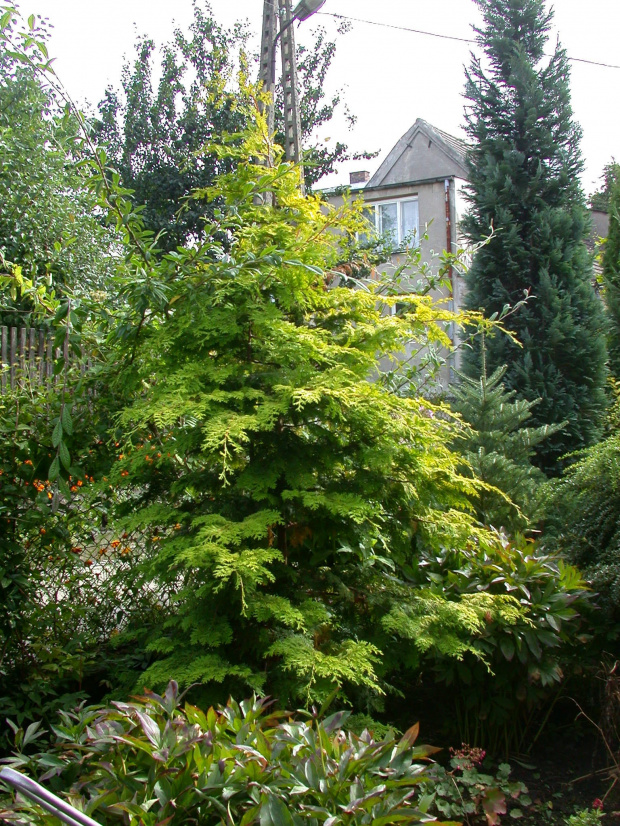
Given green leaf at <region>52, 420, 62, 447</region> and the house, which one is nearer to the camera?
green leaf at <region>52, 420, 62, 447</region>

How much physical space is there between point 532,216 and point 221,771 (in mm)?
9117

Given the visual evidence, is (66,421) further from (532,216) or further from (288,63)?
(532,216)

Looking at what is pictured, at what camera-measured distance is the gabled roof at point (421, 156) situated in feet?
61.4

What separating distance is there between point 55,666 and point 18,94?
32.9ft

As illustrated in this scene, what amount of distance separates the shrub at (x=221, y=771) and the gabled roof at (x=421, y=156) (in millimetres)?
18115

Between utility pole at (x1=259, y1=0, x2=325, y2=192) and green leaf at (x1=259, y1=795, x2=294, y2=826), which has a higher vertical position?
utility pole at (x1=259, y1=0, x2=325, y2=192)

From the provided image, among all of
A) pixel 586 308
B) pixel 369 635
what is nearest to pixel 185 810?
pixel 369 635

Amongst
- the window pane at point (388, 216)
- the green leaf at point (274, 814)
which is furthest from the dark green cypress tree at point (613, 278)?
the green leaf at point (274, 814)

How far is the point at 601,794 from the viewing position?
10.4 feet

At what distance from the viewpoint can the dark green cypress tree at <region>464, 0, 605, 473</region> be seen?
9.05 metres

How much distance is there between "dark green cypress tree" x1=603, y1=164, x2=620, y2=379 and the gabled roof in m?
6.38

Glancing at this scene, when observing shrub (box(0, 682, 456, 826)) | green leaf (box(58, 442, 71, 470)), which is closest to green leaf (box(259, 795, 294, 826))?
shrub (box(0, 682, 456, 826))

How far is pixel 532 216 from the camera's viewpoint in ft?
31.3

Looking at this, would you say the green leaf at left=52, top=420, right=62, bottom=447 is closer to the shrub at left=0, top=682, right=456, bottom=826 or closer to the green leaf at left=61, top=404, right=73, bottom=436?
the green leaf at left=61, top=404, right=73, bottom=436
